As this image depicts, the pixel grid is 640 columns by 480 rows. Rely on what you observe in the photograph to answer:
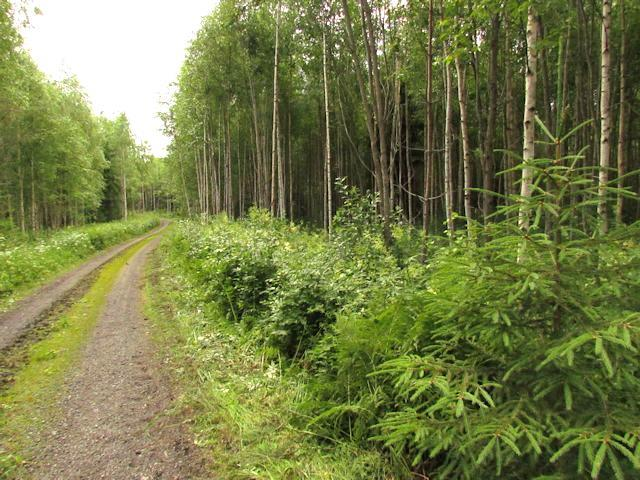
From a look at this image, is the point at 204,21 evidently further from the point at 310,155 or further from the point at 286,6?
the point at 310,155

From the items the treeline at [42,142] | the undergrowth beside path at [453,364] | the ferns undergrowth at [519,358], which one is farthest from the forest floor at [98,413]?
the treeline at [42,142]

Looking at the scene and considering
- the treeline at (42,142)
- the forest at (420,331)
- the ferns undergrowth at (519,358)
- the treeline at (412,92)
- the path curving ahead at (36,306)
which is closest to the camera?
the ferns undergrowth at (519,358)

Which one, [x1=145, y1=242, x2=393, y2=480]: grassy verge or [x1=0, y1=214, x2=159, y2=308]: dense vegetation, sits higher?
[x1=0, y1=214, x2=159, y2=308]: dense vegetation

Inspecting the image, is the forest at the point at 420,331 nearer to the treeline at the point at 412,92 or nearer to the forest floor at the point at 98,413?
the forest floor at the point at 98,413

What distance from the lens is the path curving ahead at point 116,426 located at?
3072mm

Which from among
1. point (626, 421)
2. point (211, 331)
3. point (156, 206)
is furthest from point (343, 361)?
point (156, 206)

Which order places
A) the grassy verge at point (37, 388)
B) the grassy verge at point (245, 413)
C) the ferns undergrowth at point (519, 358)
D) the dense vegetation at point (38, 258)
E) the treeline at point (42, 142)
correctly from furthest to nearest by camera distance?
the treeline at point (42, 142) < the dense vegetation at point (38, 258) < the grassy verge at point (37, 388) < the grassy verge at point (245, 413) < the ferns undergrowth at point (519, 358)

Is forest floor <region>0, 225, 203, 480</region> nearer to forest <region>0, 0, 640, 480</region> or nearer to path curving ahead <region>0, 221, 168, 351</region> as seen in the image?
forest <region>0, 0, 640, 480</region>

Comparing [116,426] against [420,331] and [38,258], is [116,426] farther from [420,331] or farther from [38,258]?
[38,258]

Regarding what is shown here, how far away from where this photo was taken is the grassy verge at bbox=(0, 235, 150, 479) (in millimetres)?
3314

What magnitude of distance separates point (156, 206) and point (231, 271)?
79.2 metres

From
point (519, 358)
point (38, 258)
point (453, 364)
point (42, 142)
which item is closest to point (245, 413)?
point (453, 364)

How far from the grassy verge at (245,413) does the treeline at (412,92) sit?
378 cm

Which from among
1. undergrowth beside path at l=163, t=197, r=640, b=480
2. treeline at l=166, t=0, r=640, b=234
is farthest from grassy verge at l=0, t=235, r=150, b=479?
treeline at l=166, t=0, r=640, b=234
